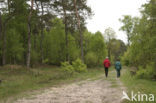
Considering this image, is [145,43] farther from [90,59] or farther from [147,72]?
[90,59]

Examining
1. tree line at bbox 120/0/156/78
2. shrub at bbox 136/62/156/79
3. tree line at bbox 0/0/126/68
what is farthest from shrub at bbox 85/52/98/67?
shrub at bbox 136/62/156/79

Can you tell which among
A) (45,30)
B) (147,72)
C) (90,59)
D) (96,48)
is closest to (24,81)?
(147,72)

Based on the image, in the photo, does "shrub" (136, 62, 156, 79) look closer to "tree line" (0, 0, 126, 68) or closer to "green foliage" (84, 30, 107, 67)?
Result: "tree line" (0, 0, 126, 68)

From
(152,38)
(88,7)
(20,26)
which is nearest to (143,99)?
(152,38)

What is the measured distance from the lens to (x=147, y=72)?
531 inches

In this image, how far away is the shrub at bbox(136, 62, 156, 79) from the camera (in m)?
13.2

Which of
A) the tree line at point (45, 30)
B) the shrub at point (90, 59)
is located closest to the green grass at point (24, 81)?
the tree line at point (45, 30)

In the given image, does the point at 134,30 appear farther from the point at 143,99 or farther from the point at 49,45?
the point at 49,45

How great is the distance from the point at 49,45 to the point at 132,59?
28.5 meters

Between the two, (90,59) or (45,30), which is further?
(90,59)

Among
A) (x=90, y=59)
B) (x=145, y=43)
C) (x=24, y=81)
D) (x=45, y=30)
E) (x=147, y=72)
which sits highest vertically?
(x=45, y=30)

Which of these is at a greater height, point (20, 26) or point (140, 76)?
point (20, 26)

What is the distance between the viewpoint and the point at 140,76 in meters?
14.5

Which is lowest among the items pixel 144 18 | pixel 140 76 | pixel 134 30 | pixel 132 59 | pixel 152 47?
pixel 140 76
